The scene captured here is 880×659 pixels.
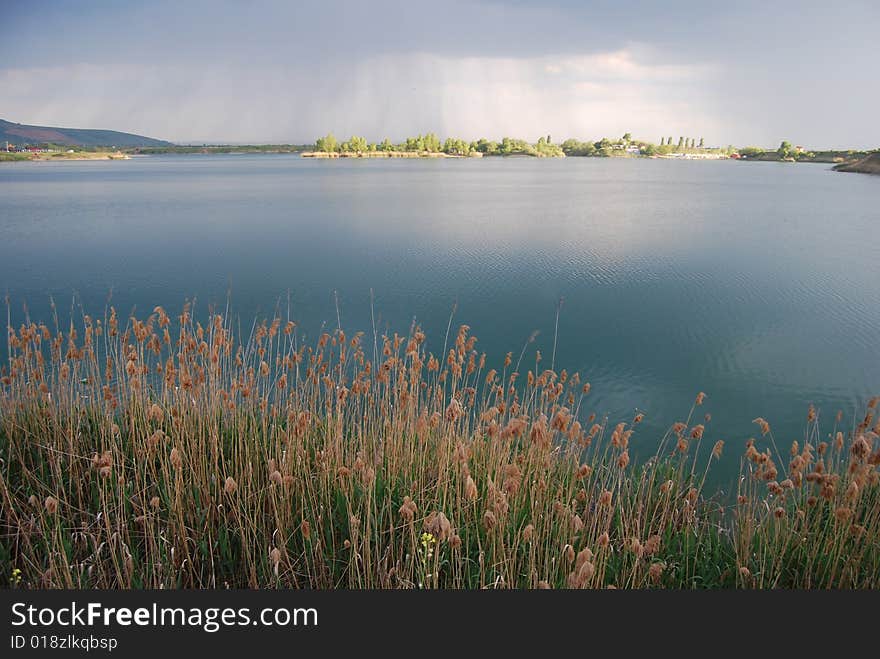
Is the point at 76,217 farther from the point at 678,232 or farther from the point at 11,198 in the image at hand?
the point at 678,232

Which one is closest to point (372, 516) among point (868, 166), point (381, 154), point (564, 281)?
point (564, 281)

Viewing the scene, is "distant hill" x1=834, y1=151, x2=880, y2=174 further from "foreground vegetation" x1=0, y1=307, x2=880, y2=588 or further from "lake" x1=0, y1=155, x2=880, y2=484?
"foreground vegetation" x1=0, y1=307, x2=880, y2=588

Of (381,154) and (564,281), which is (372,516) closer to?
(564,281)

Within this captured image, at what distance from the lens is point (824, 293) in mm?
12344

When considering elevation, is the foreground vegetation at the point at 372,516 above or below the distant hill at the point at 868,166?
below

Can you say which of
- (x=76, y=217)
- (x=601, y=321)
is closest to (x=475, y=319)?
(x=601, y=321)

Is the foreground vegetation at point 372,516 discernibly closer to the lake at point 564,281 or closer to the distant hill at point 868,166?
the lake at point 564,281

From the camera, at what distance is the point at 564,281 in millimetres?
12578

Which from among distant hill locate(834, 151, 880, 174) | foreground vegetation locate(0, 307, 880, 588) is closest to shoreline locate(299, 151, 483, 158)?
distant hill locate(834, 151, 880, 174)

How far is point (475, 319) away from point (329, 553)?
6885 mm

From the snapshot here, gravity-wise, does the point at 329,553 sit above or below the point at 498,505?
below

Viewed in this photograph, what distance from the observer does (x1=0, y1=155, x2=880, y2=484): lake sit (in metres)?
7.75

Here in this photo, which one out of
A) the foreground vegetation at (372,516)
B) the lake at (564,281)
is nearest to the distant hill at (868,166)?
the lake at (564,281)

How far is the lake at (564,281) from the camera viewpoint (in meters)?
7.75
